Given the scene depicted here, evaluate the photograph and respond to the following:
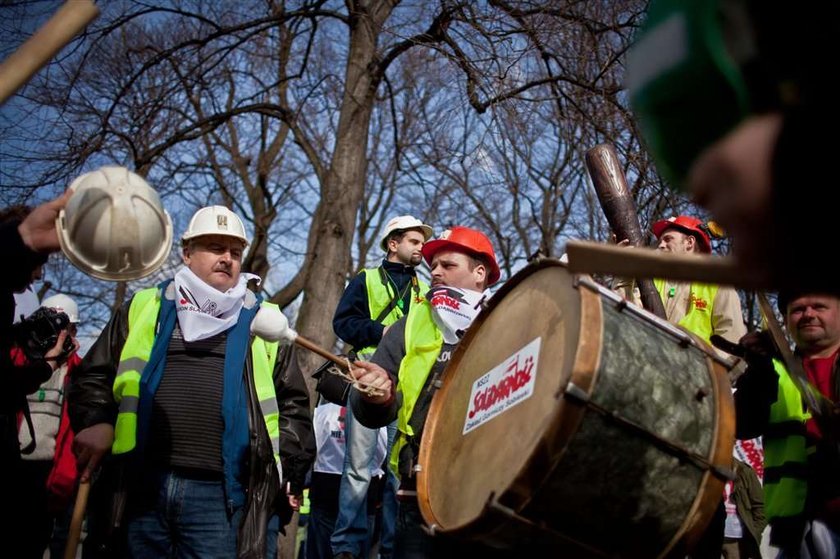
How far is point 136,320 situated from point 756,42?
3897 millimetres

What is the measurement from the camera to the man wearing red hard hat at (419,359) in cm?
414

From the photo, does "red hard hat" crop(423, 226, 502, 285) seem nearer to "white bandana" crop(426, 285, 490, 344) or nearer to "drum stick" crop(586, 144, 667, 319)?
"white bandana" crop(426, 285, 490, 344)

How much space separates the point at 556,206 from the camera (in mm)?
19875

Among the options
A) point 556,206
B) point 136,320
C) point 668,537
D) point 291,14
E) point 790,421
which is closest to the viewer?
point 668,537

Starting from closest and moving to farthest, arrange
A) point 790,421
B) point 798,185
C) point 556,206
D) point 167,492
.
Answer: point 798,185
point 790,421
point 167,492
point 556,206

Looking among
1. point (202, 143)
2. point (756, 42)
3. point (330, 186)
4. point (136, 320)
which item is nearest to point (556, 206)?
point (202, 143)

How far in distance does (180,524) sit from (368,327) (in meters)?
2.56

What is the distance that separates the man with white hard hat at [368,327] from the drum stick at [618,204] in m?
1.78

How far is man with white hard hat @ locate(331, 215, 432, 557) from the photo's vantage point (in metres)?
6.46

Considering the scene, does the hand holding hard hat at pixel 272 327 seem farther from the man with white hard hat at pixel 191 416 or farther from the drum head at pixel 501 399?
the drum head at pixel 501 399

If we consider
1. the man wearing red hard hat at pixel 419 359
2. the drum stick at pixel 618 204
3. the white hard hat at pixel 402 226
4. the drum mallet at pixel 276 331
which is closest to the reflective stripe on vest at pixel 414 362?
the man wearing red hard hat at pixel 419 359

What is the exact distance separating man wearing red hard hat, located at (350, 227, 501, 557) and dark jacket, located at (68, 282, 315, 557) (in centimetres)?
54

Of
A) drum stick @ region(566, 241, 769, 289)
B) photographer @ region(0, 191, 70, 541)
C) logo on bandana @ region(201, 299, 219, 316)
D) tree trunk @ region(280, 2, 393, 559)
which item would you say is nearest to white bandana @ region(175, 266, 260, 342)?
logo on bandana @ region(201, 299, 219, 316)

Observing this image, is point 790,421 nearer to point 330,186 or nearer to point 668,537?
point 668,537
